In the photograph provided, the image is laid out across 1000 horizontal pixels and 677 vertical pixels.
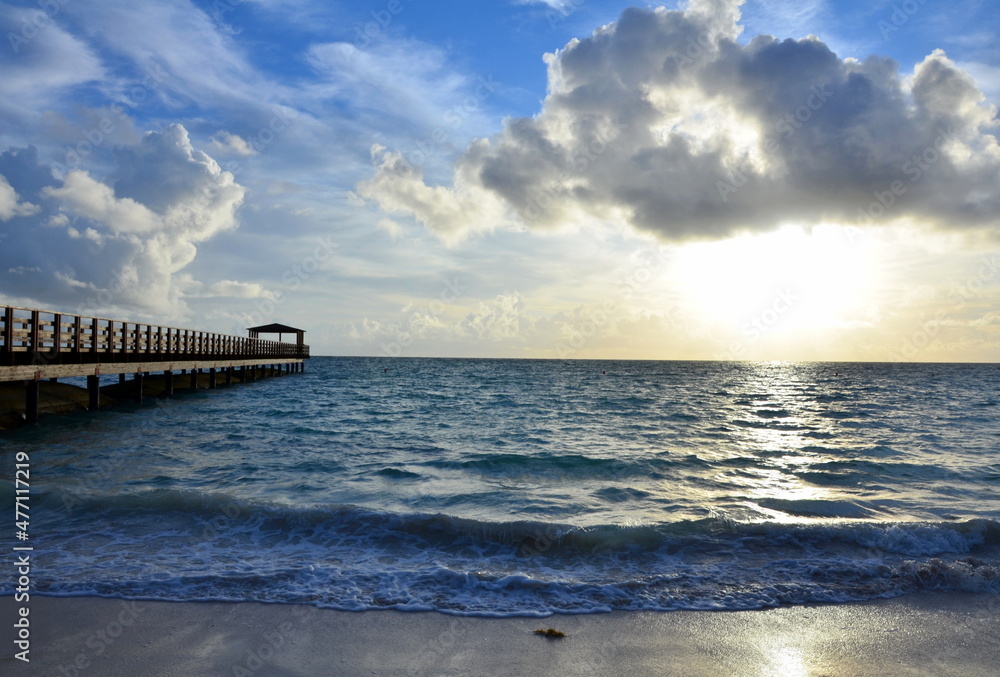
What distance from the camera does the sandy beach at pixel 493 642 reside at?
462 centimetres

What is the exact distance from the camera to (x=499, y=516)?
9.56 metres

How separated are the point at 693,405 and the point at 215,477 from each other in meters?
29.6

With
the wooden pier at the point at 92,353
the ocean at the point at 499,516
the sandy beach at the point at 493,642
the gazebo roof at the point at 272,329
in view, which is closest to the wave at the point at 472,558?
the ocean at the point at 499,516

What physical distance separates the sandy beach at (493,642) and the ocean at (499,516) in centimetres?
31

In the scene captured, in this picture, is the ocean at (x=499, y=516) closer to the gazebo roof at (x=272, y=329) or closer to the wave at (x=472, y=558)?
the wave at (x=472, y=558)

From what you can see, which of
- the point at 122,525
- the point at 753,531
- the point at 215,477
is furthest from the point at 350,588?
the point at 215,477

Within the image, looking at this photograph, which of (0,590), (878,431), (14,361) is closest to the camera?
(0,590)

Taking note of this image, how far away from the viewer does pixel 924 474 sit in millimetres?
14023

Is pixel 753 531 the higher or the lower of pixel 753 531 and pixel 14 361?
the lower

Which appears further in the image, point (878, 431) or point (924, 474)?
point (878, 431)

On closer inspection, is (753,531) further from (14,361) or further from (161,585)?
(14,361)

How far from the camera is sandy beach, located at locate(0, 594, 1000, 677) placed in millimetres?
4621

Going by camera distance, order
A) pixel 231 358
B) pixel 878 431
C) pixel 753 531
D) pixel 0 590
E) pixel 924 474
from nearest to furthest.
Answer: pixel 0 590
pixel 753 531
pixel 924 474
pixel 878 431
pixel 231 358
